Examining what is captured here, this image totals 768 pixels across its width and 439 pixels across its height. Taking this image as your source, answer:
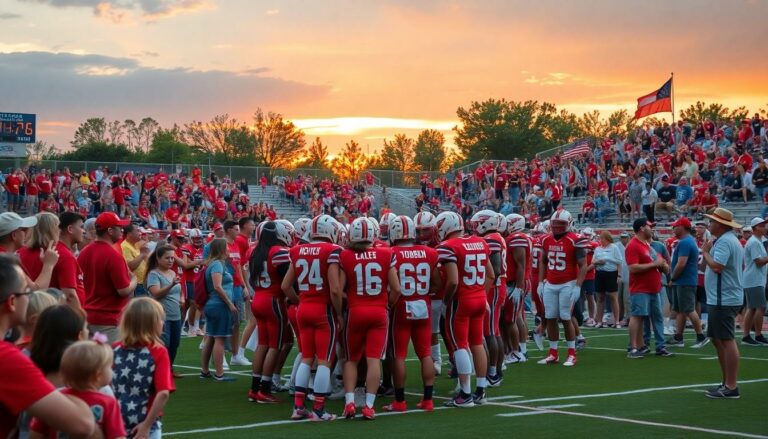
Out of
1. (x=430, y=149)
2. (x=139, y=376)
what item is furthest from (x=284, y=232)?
(x=430, y=149)

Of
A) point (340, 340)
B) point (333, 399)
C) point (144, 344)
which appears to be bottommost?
point (333, 399)

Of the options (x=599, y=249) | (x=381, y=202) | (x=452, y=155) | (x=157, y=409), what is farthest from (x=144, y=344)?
(x=452, y=155)

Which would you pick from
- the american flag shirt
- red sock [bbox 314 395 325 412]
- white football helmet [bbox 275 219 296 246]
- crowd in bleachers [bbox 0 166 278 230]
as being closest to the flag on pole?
crowd in bleachers [bbox 0 166 278 230]

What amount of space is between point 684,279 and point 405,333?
756 centimetres

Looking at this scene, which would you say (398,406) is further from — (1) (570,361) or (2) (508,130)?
(2) (508,130)

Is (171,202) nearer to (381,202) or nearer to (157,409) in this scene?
(381,202)

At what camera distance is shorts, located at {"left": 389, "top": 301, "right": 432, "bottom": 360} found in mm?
10312

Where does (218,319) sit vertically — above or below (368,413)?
Result: above

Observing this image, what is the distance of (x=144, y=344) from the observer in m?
5.90

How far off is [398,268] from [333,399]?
2.25 m

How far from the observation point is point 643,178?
2862 cm

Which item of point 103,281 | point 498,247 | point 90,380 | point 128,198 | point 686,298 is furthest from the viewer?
point 128,198

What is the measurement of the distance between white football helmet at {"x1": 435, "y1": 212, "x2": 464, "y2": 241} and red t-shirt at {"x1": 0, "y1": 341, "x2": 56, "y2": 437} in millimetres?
7360

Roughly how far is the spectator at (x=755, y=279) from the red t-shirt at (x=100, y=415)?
12782 millimetres
